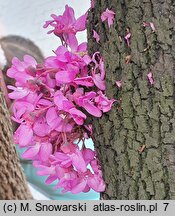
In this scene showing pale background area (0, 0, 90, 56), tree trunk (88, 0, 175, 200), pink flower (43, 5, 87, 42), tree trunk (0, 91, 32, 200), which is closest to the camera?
tree trunk (88, 0, 175, 200)

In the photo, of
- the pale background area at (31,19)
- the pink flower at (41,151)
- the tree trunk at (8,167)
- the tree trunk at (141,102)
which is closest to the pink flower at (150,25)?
the tree trunk at (141,102)

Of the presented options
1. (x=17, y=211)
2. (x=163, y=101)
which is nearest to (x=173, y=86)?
(x=163, y=101)

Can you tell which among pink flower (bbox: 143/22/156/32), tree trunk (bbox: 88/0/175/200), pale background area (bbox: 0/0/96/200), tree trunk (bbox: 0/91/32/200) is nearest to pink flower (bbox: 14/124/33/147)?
tree trunk (bbox: 88/0/175/200)

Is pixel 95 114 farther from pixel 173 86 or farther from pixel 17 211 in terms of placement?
pixel 17 211

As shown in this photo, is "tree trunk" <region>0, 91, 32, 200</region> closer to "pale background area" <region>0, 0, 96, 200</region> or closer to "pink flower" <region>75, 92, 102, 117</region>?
"pale background area" <region>0, 0, 96, 200</region>

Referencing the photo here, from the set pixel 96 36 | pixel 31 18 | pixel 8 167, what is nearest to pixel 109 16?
pixel 96 36
